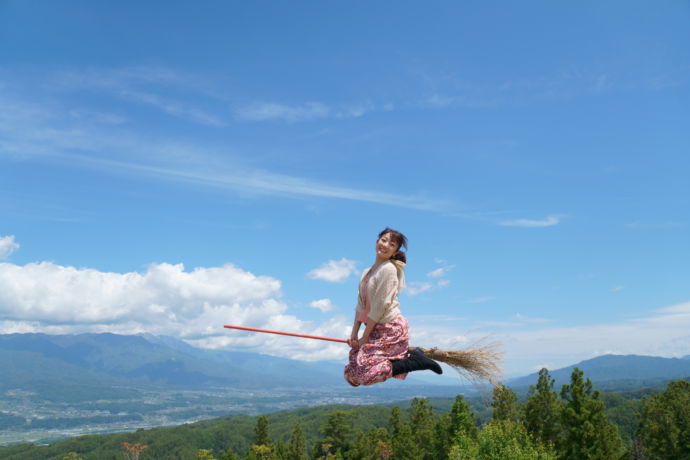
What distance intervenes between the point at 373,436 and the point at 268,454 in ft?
30.4

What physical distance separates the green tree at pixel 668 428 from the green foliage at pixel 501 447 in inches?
364

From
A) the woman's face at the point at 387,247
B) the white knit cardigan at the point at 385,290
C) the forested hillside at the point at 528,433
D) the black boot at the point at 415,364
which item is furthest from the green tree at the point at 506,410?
the woman's face at the point at 387,247

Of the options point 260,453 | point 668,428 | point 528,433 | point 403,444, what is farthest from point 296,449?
point 668,428

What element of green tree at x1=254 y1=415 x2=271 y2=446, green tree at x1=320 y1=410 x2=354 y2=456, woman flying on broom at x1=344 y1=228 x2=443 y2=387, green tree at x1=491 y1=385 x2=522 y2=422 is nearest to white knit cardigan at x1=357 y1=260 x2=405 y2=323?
woman flying on broom at x1=344 y1=228 x2=443 y2=387

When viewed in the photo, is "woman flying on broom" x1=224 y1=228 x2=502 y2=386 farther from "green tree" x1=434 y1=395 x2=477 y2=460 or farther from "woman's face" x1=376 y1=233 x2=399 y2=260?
"green tree" x1=434 y1=395 x2=477 y2=460

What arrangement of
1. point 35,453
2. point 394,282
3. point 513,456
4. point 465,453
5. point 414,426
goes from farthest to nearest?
point 35,453, point 414,426, point 465,453, point 513,456, point 394,282

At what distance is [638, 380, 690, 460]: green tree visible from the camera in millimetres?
32562

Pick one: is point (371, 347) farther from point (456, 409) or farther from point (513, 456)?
point (456, 409)

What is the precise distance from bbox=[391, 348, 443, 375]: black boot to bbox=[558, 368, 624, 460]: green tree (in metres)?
27.4

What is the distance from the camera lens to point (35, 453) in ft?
424

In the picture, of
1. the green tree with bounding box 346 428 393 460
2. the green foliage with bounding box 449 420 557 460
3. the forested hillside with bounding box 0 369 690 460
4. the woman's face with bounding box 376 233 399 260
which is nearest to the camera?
the woman's face with bounding box 376 233 399 260

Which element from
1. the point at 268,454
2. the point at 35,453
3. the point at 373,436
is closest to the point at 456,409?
the point at 373,436

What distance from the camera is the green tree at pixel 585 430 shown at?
87.2 feet

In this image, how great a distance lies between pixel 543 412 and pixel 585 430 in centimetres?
675
